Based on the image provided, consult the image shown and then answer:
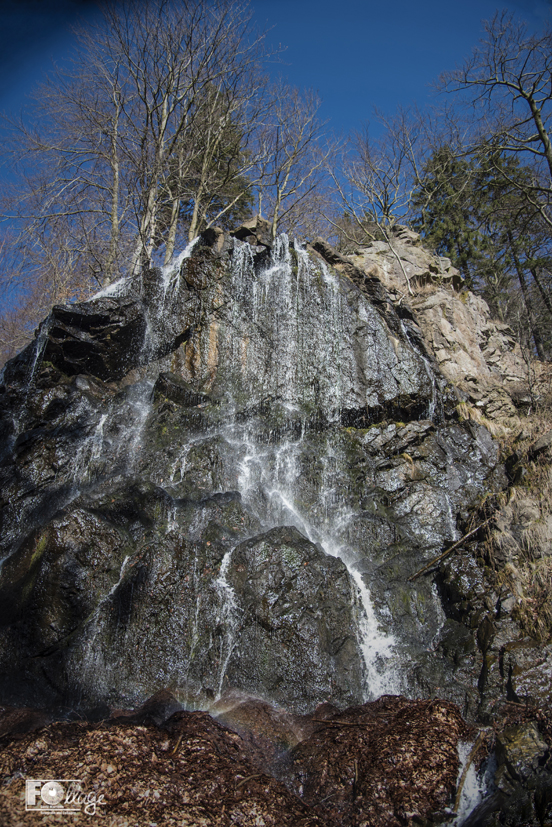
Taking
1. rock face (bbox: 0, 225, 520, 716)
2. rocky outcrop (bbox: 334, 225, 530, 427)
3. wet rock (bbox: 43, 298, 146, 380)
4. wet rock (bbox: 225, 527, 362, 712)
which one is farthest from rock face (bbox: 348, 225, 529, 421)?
wet rock (bbox: 225, 527, 362, 712)

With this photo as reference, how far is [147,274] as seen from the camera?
10.9 m

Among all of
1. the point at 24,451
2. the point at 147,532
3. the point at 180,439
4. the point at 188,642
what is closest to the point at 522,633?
the point at 188,642

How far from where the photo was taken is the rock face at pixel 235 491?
5.46 meters

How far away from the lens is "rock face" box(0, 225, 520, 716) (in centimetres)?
546

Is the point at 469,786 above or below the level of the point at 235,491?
below

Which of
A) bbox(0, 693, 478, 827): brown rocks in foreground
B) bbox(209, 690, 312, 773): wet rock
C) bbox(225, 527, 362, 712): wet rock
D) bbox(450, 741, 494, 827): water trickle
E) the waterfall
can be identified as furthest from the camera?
the waterfall

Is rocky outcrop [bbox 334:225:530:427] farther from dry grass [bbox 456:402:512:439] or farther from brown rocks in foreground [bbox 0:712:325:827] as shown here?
brown rocks in foreground [bbox 0:712:325:827]

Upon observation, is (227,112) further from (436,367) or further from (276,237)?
(436,367)

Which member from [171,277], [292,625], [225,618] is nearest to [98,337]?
[171,277]

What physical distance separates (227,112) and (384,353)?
1108cm

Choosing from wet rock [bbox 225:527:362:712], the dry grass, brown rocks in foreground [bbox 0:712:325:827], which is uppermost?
the dry grass

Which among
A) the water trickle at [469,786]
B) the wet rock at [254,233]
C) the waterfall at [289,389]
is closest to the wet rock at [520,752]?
the water trickle at [469,786]

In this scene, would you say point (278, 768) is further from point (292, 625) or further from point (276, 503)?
point (276, 503)

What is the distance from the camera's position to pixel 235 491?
808cm
